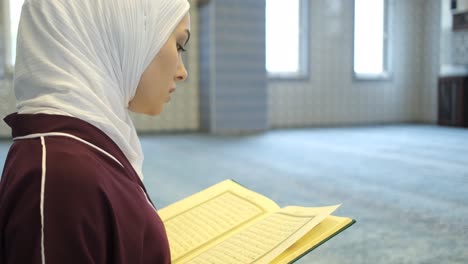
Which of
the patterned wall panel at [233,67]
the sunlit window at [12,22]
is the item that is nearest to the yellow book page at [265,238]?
the patterned wall panel at [233,67]

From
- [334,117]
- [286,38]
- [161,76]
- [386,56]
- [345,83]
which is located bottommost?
[334,117]

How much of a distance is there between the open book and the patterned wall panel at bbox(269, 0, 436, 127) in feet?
21.6

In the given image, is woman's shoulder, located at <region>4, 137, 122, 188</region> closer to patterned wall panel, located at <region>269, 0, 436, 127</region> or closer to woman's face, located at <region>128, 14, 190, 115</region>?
woman's face, located at <region>128, 14, 190, 115</region>

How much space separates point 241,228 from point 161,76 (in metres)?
0.38

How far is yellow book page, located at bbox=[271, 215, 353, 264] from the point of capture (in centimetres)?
82

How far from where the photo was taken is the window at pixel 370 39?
8.26 meters

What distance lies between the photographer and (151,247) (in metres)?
0.76

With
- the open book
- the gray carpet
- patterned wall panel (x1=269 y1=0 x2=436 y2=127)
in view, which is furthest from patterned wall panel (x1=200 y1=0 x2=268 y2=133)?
the open book

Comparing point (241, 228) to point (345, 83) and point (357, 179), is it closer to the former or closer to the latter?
point (357, 179)

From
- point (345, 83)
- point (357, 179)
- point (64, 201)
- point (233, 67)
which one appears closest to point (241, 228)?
point (64, 201)

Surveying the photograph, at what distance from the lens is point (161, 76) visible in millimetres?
844

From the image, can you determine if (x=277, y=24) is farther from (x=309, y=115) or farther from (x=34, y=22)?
(x=34, y=22)

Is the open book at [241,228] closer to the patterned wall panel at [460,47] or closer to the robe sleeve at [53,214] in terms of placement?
the robe sleeve at [53,214]

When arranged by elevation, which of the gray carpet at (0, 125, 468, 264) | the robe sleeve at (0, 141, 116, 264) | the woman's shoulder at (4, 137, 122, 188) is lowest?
the gray carpet at (0, 125, 468, 264)
